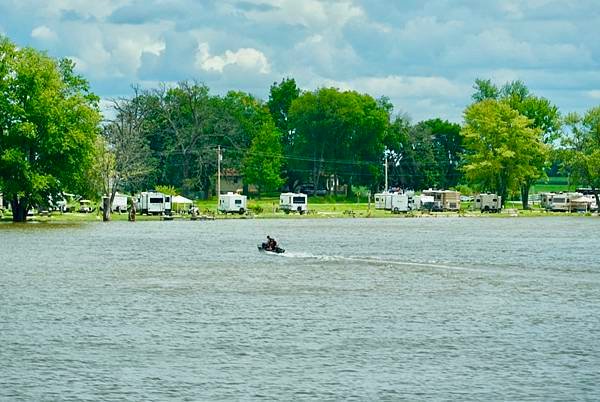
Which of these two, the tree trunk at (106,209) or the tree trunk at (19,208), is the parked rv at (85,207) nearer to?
the tree trunk at (106,209)

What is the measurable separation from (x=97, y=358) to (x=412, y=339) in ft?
37.8

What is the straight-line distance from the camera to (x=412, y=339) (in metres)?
44.7

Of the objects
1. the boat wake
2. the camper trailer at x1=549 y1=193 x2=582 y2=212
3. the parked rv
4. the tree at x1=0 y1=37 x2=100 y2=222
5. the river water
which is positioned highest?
the tree at x1=0 y1=37 x2=100 y2=222

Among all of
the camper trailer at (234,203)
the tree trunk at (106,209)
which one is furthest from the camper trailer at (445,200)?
the tree trunk at (106,209)

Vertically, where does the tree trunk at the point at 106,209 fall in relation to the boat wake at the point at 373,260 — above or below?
above

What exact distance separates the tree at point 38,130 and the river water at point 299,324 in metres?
33.9

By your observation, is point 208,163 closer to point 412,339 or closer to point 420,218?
point 420,218

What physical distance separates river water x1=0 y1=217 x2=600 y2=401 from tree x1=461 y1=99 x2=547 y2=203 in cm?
9418

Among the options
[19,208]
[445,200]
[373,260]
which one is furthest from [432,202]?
[373,260]

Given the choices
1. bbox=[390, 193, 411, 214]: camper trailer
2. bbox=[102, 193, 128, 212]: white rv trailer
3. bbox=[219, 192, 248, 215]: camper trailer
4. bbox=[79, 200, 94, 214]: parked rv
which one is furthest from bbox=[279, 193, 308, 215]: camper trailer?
bbox=[79, 200, 94, 214]: parked rv

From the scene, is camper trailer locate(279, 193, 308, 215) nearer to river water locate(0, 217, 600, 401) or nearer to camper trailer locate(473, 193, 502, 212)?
camper trailer locate(473, 193, 502, 212)

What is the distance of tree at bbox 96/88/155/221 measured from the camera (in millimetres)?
153775

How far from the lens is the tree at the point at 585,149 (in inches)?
7141

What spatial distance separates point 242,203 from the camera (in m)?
167
